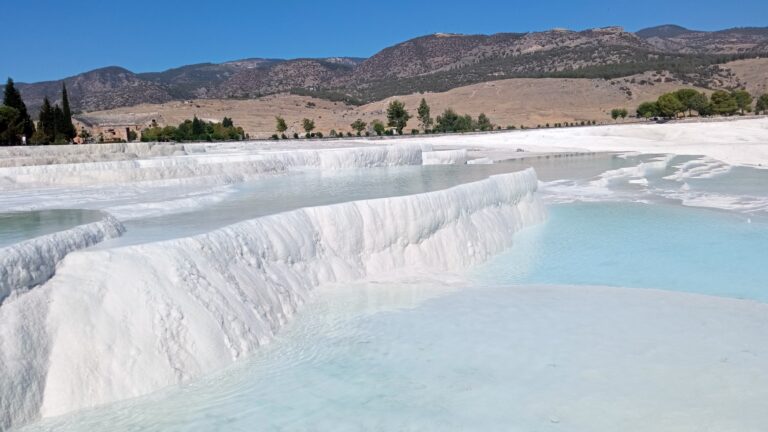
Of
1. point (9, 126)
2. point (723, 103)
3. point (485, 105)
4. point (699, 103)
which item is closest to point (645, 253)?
point (9, 126)

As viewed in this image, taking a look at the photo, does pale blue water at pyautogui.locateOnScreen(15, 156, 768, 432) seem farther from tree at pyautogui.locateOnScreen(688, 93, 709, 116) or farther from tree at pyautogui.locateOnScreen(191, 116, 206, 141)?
tree at pyautogui.locateOnScreen(688, 93, 709, 116)

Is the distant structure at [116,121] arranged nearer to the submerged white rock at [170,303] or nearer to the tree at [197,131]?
the tree at [197,131]

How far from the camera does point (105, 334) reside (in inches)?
221

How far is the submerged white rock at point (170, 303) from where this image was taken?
524cm

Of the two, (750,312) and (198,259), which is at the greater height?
(198,259)

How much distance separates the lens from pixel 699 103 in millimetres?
57594

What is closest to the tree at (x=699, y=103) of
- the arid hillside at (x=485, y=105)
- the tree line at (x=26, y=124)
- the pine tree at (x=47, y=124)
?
the arid hillside at (x=485, y=105)

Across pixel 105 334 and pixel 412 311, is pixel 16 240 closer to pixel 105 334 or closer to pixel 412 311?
pixel 105 334

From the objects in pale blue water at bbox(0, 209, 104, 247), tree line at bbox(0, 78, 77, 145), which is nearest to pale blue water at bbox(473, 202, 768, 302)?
pale blue water at bbox(0, 209, 104, 247)

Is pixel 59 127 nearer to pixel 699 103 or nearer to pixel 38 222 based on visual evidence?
pixel 38 222

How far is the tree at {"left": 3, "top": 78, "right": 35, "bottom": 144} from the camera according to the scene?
3023 cm

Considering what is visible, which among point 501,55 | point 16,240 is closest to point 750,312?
point 16,240

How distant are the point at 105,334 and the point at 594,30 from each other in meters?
150

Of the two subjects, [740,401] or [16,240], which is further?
[16,240]
